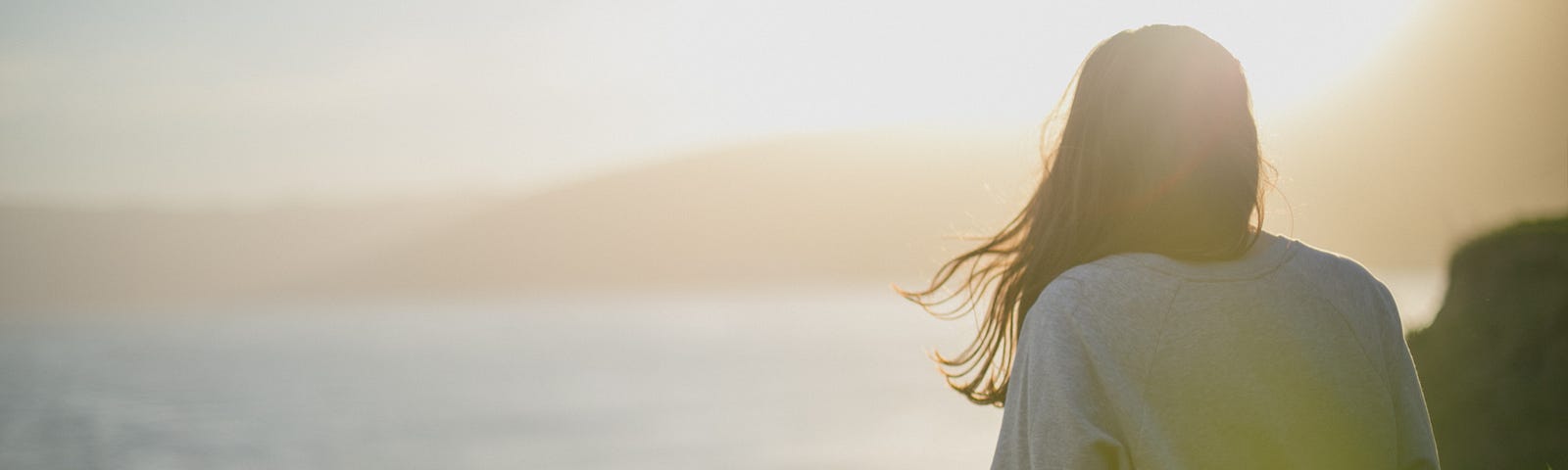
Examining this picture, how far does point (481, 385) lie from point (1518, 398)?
57.2m

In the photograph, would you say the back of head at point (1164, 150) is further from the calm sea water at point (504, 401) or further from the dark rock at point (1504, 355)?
the calm sea water at point (504, 401)

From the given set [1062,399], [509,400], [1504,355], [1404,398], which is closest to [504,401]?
[509,400]

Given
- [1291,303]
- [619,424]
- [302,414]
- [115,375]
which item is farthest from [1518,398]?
[115,375]

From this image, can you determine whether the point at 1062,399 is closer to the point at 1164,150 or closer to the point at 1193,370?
the point at 1193,370

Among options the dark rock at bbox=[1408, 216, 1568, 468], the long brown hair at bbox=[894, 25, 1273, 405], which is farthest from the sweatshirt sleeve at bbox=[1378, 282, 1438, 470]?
the dark rock at bbox=[1408, 216, 1568, 468]

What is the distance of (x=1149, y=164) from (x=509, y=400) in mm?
50791

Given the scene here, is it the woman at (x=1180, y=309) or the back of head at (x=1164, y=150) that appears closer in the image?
the woman at (x=1180, y=309)

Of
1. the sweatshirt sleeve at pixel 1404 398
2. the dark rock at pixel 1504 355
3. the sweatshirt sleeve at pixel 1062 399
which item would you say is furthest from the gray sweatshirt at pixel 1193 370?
the dark rock at pixel 1504 355

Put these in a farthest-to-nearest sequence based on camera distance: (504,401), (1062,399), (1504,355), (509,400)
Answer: (509,400), (504,401), (1504,355), (1062,399)

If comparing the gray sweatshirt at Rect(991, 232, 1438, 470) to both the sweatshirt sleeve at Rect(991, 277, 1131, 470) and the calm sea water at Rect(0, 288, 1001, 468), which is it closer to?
the sweatshirt sleeve at Rect(991, 277, 1131, 470)

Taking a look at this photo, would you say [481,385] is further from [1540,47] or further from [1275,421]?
[1275,421]

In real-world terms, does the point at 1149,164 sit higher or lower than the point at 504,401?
lower

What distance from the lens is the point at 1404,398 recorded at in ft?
6.98

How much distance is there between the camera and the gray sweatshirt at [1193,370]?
1.86 metres
